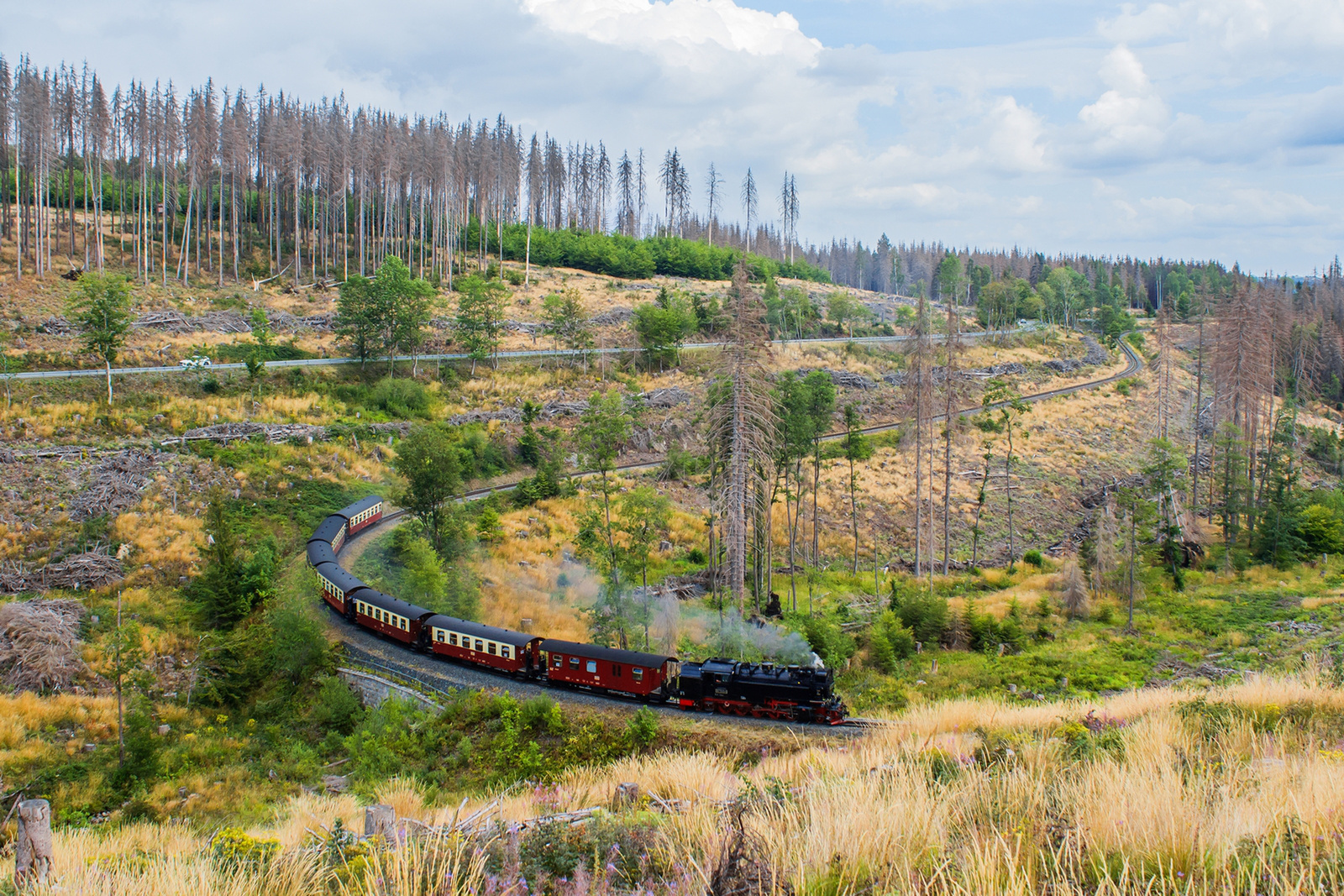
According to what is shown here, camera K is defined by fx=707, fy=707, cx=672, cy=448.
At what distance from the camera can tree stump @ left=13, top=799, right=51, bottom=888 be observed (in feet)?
18.0

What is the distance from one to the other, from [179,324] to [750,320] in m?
54.0

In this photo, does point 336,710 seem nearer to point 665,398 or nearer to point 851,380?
point 665,398

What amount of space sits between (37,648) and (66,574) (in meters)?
6.77

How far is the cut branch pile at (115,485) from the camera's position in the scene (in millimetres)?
34188

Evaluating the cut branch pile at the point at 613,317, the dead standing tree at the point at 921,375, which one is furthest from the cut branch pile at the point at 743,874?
the cut branch pile at the point at 613,317

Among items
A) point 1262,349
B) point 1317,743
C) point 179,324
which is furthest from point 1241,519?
point 179,324

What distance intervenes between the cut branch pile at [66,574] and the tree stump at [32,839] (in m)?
31.3

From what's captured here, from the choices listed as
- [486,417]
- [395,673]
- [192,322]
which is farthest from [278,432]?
[395,673]

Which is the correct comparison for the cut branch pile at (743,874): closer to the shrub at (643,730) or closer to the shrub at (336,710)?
the shrub at (643,730)

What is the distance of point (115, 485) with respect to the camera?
35938mm

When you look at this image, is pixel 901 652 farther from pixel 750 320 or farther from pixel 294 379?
pixel 294 379

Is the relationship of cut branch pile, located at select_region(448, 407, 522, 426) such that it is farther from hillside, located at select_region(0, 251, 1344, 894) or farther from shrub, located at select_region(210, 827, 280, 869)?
shrub, located at select_region(210, 827, 280, 869)

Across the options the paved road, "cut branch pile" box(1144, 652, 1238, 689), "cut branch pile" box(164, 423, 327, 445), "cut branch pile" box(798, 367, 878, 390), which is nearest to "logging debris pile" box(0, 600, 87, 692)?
"cut branch pile" box(164, 423, 327, 445)

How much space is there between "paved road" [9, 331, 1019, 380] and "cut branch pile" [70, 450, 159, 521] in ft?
39.4
